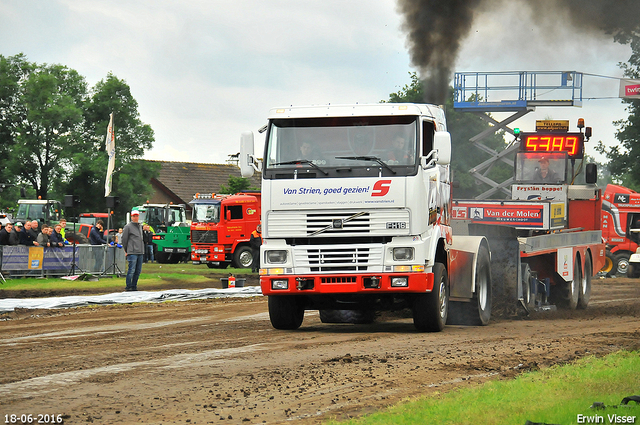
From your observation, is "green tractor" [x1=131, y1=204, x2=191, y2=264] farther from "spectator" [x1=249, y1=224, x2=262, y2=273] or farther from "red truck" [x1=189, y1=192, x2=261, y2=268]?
"spectator" [x1=249, y1=224, x2=262, y2=273]

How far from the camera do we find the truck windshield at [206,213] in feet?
118

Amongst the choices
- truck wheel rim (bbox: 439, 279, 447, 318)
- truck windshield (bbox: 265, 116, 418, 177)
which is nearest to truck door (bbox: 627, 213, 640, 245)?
truck wheel rim (bbox: 439, 279, 447, 318)

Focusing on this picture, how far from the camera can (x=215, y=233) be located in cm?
3556

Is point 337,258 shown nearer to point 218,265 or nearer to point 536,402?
point 536,402

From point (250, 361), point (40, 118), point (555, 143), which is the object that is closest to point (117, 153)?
point (40, 118)

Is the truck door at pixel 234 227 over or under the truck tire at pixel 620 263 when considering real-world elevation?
over

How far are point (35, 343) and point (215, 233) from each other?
78.5 feet

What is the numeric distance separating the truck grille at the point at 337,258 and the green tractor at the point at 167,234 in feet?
93.4

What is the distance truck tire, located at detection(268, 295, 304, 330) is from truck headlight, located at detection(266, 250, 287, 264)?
0.91m

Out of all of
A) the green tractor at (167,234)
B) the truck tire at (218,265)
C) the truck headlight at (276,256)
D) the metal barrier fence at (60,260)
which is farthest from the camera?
the green tractor at (167,234)

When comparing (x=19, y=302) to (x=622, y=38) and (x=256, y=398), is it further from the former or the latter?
(x=622, y=38)

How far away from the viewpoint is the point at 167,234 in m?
40.3

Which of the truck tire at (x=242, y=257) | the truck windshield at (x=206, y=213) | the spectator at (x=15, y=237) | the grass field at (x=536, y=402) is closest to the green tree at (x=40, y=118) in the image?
the truck windshield at (x=206, y=213)
